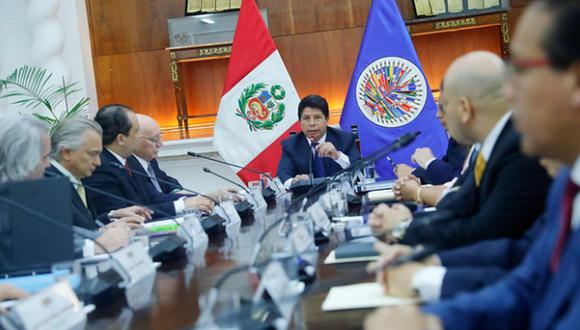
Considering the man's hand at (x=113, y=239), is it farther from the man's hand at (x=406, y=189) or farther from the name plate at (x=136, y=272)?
the man's hand at (x=406, y=189)

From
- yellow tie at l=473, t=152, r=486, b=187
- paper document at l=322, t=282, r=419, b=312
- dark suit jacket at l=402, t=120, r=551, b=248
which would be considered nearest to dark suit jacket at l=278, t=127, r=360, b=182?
yellow tie at l=473, t=152, r=486, b=187

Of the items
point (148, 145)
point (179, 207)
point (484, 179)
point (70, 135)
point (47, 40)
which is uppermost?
point (47, 40)

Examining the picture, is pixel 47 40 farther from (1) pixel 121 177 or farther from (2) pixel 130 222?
(2) pixel 130 222

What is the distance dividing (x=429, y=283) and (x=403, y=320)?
33 centimetres

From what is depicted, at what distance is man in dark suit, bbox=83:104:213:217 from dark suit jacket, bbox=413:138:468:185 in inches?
44.6

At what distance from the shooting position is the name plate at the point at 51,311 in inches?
63.2

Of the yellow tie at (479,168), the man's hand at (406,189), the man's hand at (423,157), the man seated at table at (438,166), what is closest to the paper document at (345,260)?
the yellow tie at (479,168)

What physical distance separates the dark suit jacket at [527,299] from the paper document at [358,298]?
281 millimetres

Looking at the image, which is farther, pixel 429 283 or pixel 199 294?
pixel 199 294

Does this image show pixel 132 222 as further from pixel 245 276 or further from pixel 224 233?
pixel 245 276

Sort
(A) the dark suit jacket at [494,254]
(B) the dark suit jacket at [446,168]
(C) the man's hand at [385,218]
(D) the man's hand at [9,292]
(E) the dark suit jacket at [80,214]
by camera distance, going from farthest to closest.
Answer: (B) the dark suit jacket at [446,168]
(E) the dark suit jacket at [80,214]
(C) the man's hand at [385,218]
(D) the man's hand at [9,292]
(A) the dark suit jacket at [494,254]

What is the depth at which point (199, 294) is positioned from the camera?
2.11 meters

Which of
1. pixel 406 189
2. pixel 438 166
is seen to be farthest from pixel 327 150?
pixel 406 189

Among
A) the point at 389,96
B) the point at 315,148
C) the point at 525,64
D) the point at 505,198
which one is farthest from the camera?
the point at 389,96
